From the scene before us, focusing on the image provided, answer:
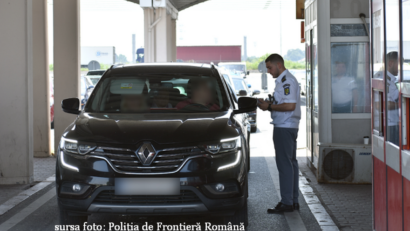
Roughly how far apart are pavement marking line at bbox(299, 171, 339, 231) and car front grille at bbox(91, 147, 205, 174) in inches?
64.2

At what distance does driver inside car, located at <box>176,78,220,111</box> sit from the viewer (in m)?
5.80

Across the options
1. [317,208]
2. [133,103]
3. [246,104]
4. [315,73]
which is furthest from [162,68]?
[315,73]

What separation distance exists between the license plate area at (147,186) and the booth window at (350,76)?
446 centimetres

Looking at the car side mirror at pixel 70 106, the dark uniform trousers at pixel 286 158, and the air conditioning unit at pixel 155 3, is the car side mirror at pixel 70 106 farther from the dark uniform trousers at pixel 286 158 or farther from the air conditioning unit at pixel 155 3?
the air conditioning unit at pixel 155 3

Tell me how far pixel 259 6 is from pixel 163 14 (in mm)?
8022

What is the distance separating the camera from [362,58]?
27.7 feet

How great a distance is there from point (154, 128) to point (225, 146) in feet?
2.06

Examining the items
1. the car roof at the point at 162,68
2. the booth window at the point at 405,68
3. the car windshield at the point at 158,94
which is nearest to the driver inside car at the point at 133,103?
the car windshield at the point at 158,94

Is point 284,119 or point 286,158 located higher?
point 284,119

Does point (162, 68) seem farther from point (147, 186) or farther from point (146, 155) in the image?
point (147, 186)

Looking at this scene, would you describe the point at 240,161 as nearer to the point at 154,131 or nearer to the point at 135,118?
the point at 154,131

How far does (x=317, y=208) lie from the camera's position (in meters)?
6.31

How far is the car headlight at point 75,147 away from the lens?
15.6 ft

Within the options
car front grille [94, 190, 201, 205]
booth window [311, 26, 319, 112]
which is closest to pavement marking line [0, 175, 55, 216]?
car front grille [94, 190, 201, 205]
